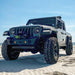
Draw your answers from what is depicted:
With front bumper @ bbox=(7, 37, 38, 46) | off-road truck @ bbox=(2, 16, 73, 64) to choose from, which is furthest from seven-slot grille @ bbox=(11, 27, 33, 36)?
front bumper @ bbox=(7, 37, 38, 46)

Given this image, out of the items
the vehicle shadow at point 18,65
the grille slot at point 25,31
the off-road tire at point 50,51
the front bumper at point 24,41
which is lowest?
the vehicle shadow at point 18,65

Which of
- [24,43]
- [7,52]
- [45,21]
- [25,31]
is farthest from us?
[45,21]

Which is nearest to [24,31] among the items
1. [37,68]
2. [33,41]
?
[33,41]

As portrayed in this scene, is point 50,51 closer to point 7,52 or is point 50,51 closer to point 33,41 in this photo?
point 33,41

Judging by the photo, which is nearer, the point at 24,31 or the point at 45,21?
the point at 24,31

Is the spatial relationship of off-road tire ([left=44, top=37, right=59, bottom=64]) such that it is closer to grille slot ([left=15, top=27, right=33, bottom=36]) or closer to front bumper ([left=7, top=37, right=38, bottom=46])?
front bumper ([left=7, top=37, right=38, bottom=46])

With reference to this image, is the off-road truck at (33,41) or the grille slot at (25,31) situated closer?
the off-road truck at (33,41)

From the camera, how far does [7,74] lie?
3.96 meters

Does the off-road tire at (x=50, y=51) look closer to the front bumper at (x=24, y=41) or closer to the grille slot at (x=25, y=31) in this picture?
the front bumper at (x=24, y=41)

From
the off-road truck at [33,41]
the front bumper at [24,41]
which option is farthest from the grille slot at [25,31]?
the front bumper at [24,41]

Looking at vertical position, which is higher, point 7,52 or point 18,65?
point 7,52

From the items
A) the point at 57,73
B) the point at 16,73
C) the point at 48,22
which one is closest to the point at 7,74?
the point at 16,73

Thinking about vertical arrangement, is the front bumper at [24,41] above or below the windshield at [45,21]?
below

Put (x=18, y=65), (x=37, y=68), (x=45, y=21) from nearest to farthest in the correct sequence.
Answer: (x=37, y=68) → (x=18, y=65) → (x=45, y=21)
